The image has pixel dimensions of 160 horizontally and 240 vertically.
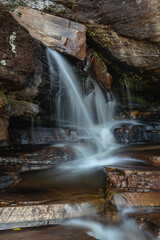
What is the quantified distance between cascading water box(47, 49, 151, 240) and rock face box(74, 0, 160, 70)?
1.92 m

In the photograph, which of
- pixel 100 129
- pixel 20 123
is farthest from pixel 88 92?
pixel 20 123

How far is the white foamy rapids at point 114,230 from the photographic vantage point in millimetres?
2193

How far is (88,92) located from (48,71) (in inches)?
103

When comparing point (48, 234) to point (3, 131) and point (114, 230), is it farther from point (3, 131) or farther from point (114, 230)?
point (3, 131)

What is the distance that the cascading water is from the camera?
505 cm

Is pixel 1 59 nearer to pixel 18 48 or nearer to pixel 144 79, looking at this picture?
pixel 18 48

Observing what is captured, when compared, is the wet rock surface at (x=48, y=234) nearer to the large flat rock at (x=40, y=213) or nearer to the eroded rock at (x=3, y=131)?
the large flat rock at (x=40, y=213)

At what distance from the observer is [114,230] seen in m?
2.38

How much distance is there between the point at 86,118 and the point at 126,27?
4510 mm

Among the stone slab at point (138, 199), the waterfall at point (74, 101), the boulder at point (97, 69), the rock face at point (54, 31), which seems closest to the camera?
the stone slab at point (138, 199)

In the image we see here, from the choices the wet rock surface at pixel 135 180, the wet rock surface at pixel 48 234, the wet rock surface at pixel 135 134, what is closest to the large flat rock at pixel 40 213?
the wet rock surface at pixel 48 234

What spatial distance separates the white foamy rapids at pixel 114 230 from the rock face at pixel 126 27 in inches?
257

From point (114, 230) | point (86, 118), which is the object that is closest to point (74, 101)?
point (86, 118)

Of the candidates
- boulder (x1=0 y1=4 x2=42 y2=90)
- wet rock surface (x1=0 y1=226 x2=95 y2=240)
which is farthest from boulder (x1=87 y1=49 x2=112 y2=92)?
wet rock surface (x1=0 y1=226 x2=95 y2=240)
